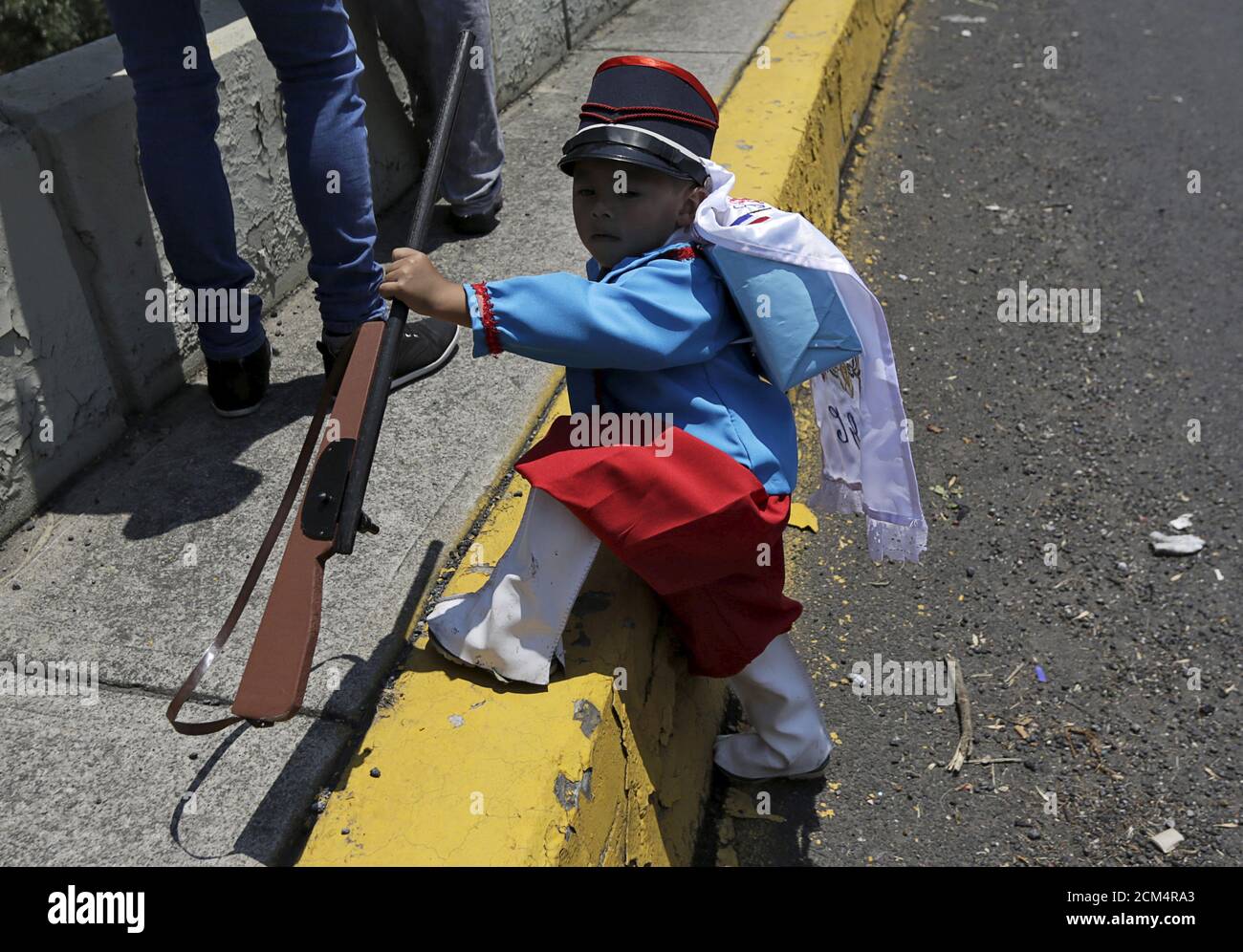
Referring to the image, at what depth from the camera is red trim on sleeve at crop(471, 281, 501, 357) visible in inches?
76.5

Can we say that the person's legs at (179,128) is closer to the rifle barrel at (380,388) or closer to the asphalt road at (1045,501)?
the rifle barrel at (380,388)

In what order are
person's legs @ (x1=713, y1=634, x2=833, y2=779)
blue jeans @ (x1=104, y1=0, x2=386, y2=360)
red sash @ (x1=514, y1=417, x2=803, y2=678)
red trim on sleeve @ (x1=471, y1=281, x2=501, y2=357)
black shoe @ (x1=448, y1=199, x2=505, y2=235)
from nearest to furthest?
red trim on sleeve @ (x1=471, y1=281, x2=501, y2=357), red sash @ (x1=514, y1=417, x2=803, y2=678), person's legs @ (x1=713, y1=634, x2=833, y2=779), blue jeans @ (x1=104, y1=0, x2=386, y2=360), black shoe @ (x1=448, y1=199, x2=505, y2=235)

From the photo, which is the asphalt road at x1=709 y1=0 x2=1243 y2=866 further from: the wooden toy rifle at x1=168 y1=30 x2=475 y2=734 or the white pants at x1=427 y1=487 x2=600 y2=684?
the wooden toy rifle at x1=168 y1=30 x2=475 y2=734

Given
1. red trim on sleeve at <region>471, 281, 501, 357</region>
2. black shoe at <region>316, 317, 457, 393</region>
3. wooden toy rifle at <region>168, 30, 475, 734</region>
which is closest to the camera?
wooden toy rifle at <region>168, 30, 475, 734</region>

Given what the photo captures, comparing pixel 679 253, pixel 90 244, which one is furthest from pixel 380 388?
pixel 90 244

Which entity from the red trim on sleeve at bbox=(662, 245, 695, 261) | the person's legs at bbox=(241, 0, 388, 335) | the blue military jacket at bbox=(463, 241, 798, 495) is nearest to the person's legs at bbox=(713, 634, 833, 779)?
the blue military jacket at bbox=(463, 241, 798, 495)

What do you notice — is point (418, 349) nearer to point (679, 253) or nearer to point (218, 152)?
point (218, 152)

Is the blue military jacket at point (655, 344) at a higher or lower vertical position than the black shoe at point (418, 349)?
higher

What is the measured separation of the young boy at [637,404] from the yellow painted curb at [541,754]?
0.09m

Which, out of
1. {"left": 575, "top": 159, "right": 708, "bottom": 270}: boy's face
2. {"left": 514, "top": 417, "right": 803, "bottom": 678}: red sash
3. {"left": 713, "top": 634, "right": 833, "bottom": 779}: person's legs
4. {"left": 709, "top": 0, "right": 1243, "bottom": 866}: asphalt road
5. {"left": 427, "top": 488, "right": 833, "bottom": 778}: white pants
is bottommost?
{"left": 709, "top": 0, "right": 1243, "bottom": 866}: asphalt road

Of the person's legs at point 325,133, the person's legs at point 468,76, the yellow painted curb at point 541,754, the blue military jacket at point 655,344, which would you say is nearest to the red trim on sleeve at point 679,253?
the blue military jacket at point 655,344

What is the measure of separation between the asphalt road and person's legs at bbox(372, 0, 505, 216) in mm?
1213

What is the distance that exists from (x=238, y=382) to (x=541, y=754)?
53.6 inches

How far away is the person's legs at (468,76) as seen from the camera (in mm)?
3553
